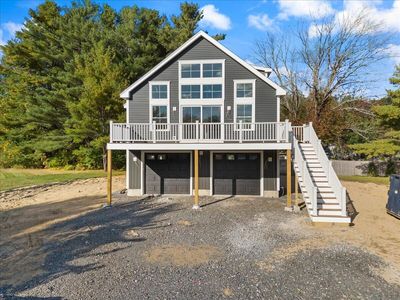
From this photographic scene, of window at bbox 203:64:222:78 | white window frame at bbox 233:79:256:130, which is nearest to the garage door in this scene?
white window frame at bbox 233:79:256:130

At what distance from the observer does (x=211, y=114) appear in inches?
543

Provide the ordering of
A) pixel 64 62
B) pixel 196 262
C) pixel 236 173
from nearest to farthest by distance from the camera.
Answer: pixel 196 262
pixel 236 173
pixel 64 62

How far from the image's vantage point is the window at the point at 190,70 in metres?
13.9

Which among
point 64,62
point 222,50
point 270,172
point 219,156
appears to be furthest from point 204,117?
point 64,62

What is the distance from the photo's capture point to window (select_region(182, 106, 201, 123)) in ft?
45.3

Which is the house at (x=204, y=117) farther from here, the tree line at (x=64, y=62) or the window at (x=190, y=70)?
the tree line at (x=64, y=62)

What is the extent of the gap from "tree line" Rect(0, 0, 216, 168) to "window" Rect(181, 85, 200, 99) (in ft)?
38.0

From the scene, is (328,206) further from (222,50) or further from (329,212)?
(222,50)

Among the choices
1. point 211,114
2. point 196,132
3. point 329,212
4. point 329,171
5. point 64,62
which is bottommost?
point 329,212

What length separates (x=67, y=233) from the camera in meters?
8.55

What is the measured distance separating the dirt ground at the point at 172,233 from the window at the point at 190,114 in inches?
165

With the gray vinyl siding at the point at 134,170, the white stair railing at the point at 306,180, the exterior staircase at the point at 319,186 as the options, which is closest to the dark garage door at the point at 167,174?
the gray vinyl siding at the point at 134,170

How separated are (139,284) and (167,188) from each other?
894cm

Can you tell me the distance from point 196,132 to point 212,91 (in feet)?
9.60
